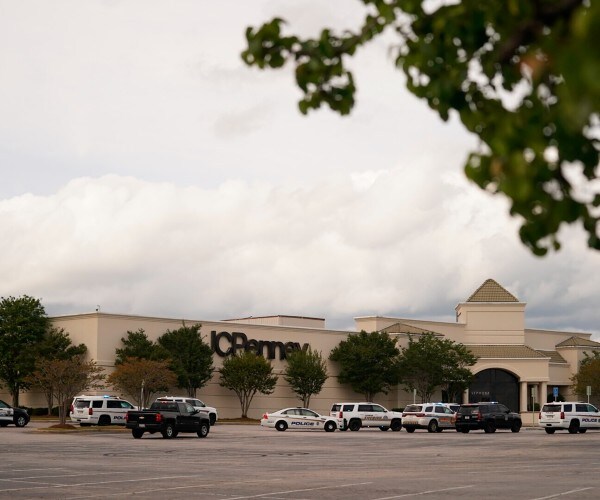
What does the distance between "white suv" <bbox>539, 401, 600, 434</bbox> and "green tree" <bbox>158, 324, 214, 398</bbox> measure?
1216 inches

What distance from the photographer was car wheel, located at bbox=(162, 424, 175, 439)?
44.5 meters

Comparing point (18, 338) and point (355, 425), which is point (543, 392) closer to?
point (355, 425)

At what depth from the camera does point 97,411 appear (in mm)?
56594

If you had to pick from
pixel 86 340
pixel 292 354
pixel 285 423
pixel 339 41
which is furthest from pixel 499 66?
pixel 292 354

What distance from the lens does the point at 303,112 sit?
6.79 meters

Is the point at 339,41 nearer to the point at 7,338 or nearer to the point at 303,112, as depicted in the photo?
the point at 303,112

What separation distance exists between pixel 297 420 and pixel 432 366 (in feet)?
97.4

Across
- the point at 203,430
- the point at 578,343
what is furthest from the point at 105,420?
the point at 578,343

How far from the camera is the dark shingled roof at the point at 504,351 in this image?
317 feet

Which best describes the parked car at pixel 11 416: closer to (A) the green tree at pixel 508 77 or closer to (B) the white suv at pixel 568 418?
(B) the white suv at pixel 568 418

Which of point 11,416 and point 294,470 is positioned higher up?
point 294,470

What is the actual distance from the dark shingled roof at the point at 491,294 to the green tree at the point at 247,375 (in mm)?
28037

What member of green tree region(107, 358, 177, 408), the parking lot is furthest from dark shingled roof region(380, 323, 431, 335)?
the parking lot

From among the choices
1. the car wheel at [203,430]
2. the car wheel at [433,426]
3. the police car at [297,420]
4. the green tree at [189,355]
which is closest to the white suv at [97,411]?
the police car at [297,420]
